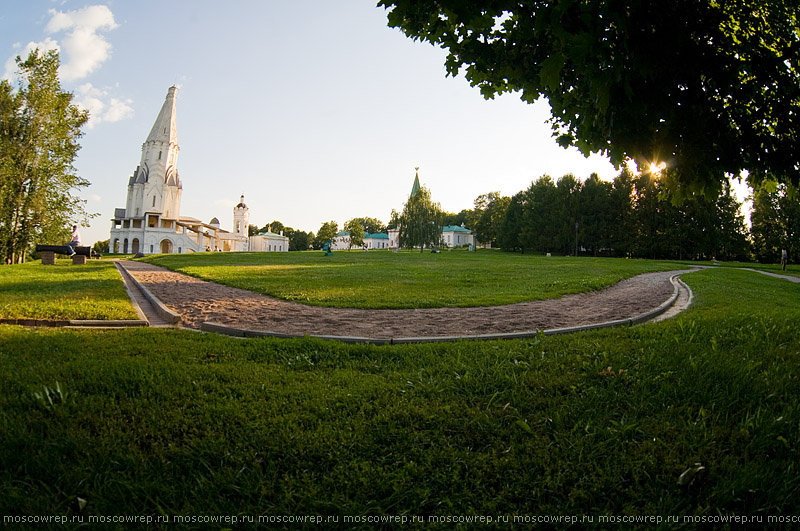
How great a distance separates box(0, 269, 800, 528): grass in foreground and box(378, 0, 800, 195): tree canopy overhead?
2.21 metres

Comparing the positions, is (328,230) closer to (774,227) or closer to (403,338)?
(774,227)

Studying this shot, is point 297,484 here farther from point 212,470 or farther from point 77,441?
point 77,441

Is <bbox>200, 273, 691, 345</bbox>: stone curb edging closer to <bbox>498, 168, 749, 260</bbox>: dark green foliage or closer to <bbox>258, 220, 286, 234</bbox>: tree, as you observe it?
<bbox>498, 168, 749, 260</bbox>: dark green foliage

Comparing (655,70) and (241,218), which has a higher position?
(241,218)

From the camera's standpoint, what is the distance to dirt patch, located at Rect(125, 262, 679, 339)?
6.74 meters

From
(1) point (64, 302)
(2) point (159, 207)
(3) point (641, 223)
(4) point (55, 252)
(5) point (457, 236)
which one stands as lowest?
(1) point (64, 302)

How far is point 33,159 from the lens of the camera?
77.7ft

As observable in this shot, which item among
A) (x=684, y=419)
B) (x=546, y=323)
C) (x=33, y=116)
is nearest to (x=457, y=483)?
(x=684, y=419)

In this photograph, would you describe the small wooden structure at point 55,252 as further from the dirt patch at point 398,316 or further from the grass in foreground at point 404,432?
the grass in foreground at point 404,432

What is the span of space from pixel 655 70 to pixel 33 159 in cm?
3121

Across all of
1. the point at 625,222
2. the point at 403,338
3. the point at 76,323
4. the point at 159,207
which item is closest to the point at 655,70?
the point at 403,338

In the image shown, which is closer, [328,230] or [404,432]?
[404,432]
